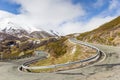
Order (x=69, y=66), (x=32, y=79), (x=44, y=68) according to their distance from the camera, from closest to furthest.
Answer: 1. (x=32, y=79)
2. (x=69, y=66)
3. (x=44, y=68)

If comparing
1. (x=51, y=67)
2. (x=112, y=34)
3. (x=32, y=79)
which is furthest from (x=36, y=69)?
(x=112, y=34)

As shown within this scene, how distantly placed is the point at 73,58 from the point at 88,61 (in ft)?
41.9

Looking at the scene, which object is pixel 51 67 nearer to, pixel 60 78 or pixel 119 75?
pixel 60 78

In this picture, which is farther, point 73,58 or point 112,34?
point 112,34

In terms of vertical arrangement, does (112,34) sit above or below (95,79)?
above

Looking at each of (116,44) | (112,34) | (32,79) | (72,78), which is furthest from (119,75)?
(112,34)

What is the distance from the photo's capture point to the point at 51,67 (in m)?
40.1

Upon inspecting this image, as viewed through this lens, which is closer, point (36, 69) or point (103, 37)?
point (36, 69)

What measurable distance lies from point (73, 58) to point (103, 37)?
32.2 meters

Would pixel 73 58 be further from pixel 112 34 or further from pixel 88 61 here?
pixel 112 34

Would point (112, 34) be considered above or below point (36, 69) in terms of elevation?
above

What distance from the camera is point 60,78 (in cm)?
2817

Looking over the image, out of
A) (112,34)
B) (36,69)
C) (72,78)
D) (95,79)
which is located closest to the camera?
(95,79)

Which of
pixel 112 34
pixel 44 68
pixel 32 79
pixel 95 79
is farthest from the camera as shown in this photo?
pixel 112 34
